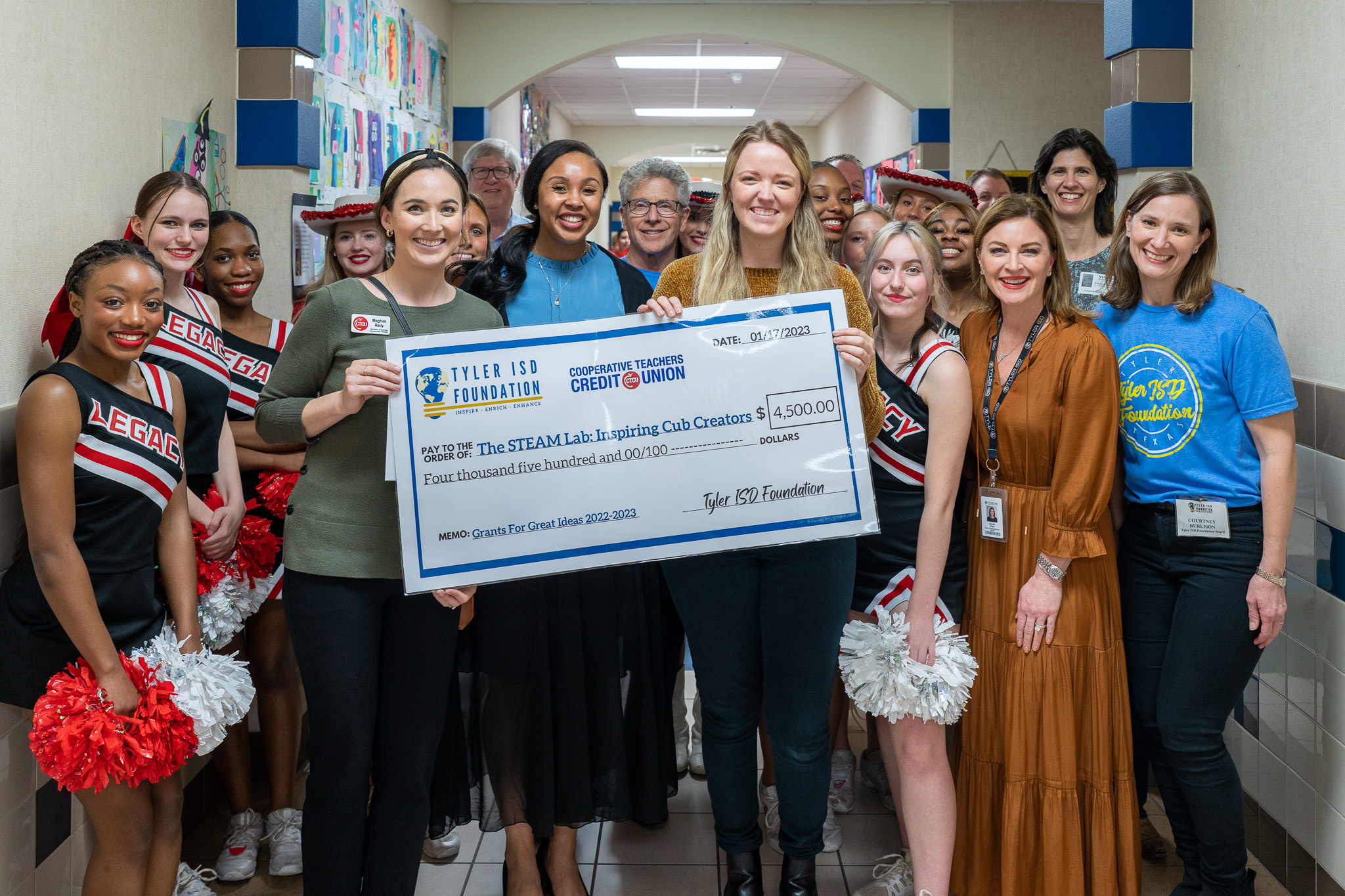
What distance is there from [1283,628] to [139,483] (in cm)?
279

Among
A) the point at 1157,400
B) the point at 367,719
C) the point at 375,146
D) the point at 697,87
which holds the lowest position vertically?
the point at 367,719

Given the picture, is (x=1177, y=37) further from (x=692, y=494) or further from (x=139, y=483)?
(x=139, y=483)

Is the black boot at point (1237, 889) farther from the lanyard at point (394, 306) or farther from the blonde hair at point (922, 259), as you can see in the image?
the lanyard at point (394, 306)

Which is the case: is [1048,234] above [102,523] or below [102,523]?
above

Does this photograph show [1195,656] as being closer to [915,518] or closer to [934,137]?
[915,518]

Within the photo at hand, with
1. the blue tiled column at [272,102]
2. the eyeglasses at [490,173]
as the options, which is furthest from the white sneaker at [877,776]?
the blue tiled column at [272,102]

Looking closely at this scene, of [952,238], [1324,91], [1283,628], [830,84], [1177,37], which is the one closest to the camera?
[1324,91]

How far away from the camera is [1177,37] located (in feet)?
11.7

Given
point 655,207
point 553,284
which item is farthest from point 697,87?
point 553,284

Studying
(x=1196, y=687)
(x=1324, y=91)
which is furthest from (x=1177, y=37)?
(x=1196, y=687)

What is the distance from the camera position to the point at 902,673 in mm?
2355

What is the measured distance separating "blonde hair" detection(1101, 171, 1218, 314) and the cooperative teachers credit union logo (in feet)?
0.43

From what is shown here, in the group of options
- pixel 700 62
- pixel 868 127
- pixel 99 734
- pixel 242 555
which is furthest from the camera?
pixel 868 127

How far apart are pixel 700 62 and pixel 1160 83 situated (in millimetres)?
8005
